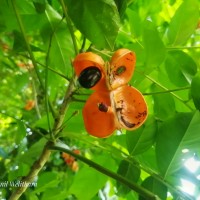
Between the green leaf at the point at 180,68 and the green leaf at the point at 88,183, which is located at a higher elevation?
the green leaf at the point at 180,68

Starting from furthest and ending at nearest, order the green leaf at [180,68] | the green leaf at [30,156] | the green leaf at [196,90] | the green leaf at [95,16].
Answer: the green leaf at [30,156] < the green leaf at [180,68] < the green leaf at [196,90] < the green leaf at [95,16]

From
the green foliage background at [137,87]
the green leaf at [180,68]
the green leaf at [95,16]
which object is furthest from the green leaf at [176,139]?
the green leaf at [95,16]

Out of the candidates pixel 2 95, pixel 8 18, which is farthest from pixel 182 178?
pixel 2 95

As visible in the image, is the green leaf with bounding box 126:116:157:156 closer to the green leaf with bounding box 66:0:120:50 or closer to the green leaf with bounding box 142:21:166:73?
the green leaf with bounding box 142:21:166:73

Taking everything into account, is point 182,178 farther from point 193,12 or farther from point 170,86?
point 193,12

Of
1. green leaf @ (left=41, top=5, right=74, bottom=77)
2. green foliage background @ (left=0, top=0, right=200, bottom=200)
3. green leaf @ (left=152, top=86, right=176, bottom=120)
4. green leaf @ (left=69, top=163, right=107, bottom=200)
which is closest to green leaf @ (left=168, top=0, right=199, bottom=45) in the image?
green foliage background @ (left=0, top=0, right=200, bottom=200)

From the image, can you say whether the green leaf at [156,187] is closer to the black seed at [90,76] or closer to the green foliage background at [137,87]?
the green foliage background at [137,87]
